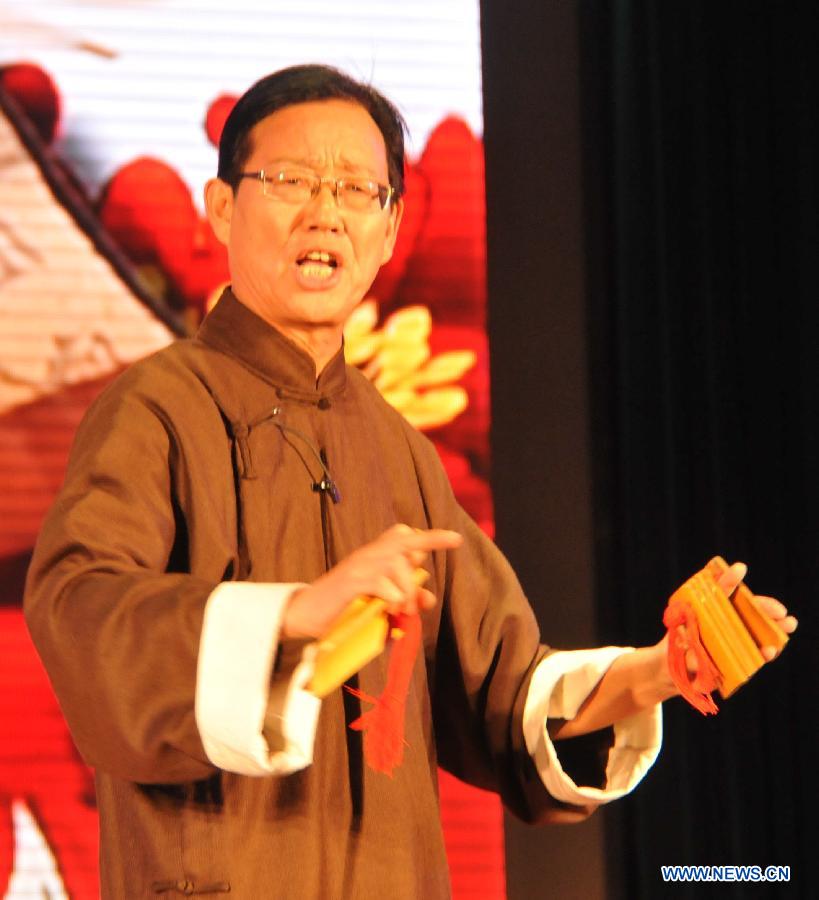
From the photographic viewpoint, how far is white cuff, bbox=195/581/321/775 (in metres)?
1.27

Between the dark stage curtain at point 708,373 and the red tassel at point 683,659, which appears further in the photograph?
the dark stage curtain at point 708,373

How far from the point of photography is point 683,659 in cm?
157

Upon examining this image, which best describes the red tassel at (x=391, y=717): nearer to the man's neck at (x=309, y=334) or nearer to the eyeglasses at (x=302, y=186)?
the man's neck at (x=309, y=334)

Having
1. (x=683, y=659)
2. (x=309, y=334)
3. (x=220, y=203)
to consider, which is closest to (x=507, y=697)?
(x=683, y=659)

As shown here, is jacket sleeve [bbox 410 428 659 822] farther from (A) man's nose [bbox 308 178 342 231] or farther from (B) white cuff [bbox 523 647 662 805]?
(A) man's nose [bbox 308 178 342 231]

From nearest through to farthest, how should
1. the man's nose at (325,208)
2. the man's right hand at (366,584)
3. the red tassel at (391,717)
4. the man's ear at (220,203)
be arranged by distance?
the man's right hand at (366,584) < the red tassel at (391,717) < the man's nose at (325,208) < the man's ear at (220,203)

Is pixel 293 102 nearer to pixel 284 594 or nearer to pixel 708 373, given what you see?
pixel 284 594

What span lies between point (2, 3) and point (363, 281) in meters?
1.69

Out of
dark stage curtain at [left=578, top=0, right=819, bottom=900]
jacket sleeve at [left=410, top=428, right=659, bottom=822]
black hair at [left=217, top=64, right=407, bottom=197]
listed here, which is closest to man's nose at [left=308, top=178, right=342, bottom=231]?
black hair at [left=217, top=64, right=407, bottom=197]

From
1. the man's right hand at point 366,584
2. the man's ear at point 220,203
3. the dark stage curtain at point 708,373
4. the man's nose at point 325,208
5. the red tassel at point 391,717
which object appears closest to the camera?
the man's right hand at point 366,584

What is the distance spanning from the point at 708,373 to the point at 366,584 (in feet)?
6.30

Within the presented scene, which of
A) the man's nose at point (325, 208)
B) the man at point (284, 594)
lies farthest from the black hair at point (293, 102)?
the man's nose at point (325, 208)

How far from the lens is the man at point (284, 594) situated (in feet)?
4.27

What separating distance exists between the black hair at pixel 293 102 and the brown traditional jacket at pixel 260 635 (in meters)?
0.20
